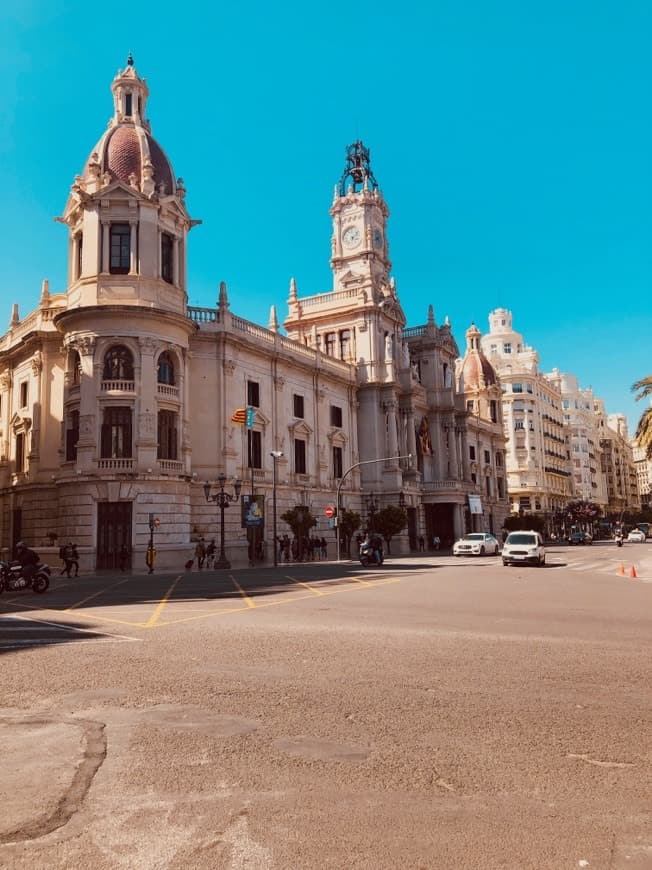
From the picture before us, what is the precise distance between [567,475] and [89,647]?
105 metres

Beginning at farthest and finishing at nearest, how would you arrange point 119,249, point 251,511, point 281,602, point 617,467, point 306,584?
1. point 617,467
2. point 119,249
3. point 251,511
4. point 306,584
5. point 281,602

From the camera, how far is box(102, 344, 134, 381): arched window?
36031 mm

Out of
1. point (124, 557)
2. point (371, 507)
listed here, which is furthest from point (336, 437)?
point (124, 557)

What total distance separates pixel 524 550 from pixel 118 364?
21.8 metres

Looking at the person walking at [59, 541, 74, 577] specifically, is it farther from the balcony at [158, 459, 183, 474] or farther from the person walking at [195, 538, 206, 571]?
the person walking at [195, 538, 206, 571]

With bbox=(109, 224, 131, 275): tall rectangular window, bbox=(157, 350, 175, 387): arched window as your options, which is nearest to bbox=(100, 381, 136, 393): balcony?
bbox=(157, 350, 175, 387): arched window

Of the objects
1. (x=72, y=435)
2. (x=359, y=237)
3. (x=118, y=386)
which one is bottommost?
(x=72, y=435)

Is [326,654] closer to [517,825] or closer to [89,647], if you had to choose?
[89,647]

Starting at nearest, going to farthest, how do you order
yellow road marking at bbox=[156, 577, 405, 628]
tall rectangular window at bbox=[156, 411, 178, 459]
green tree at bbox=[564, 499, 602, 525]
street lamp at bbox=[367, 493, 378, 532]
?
yellow road marking at bbox=[156, 577, 405, 628], tall rectangular window at bbox=[156, 411, 178, 459], street lamp at bbox=[367, 493, 378, 532], green tree at bbox=[564, 499, 602, 525]

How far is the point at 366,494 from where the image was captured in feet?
183

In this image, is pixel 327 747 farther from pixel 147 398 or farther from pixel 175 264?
pixel 175 264

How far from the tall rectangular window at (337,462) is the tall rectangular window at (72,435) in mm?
21211

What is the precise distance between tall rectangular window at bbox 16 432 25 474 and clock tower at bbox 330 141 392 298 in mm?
30795

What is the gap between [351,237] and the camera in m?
64.6
